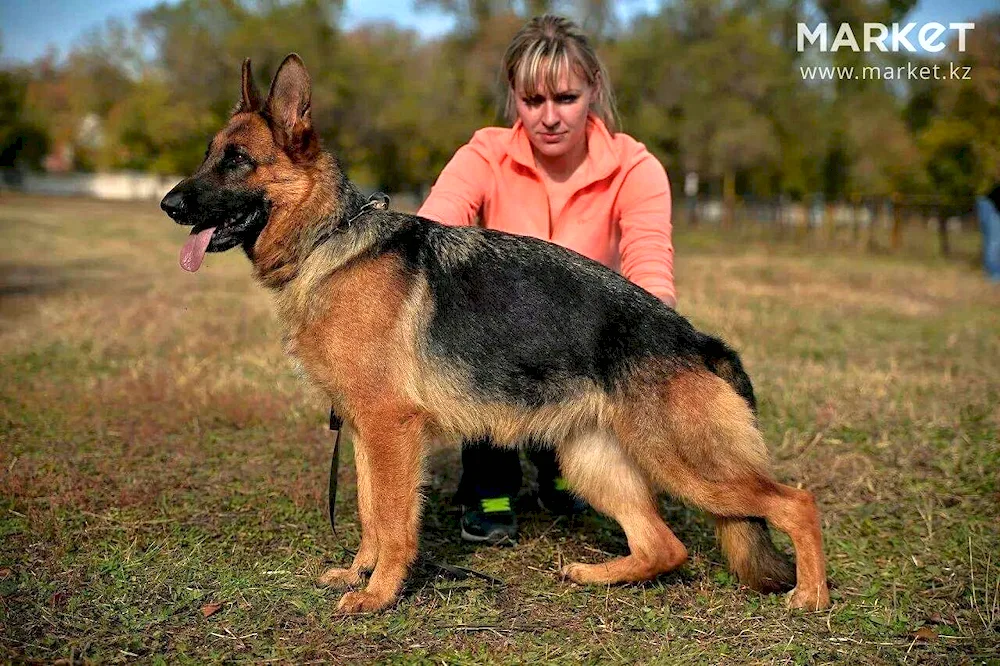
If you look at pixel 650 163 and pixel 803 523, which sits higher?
pixel 650 163

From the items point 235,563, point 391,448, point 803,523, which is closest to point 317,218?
point 391,448

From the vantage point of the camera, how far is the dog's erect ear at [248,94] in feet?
12.6

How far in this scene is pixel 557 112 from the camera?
15.5 ft

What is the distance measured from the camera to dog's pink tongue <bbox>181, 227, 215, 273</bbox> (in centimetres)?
373

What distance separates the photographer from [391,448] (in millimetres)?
3719

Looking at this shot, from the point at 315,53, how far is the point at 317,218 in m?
41.0

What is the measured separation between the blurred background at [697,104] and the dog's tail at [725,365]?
1793 centimetres

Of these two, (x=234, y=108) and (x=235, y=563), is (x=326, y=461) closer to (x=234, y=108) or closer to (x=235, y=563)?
(x=235, y=563)

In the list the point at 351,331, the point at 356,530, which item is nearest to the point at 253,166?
the point at 351,331

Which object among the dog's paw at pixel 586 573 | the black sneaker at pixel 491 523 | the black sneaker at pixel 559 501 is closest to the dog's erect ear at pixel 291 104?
the black sneaker at pixel 491 523

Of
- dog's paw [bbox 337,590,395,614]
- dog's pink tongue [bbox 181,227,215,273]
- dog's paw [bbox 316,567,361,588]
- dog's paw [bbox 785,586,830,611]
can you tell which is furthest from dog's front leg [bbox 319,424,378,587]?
dog's paw [bbox 785,586,830,611]

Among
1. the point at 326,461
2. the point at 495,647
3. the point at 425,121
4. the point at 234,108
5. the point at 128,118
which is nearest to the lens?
the point at 495,647

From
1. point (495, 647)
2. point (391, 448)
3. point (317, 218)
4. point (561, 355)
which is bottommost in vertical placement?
point (495, 647)

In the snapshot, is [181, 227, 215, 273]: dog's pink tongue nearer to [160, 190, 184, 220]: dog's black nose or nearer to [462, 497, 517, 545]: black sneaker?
[160, 190, 184, 220]: dog's black nose
